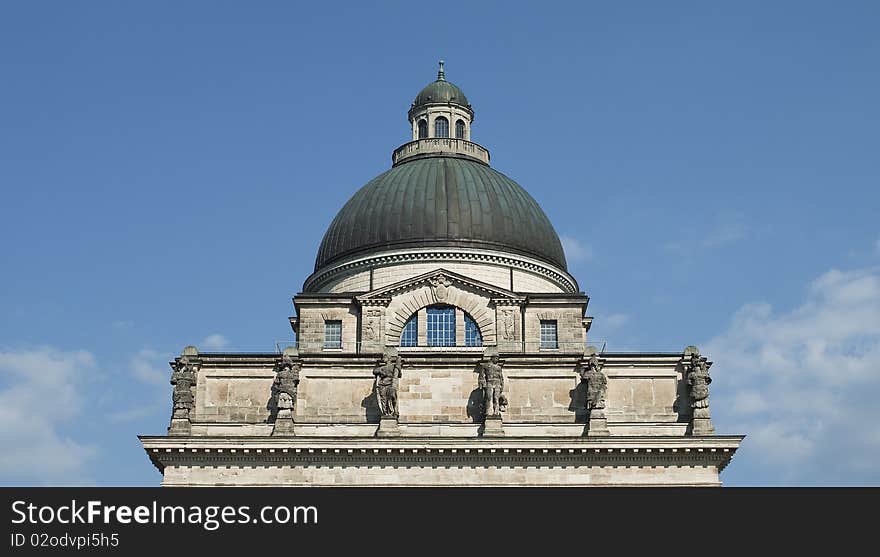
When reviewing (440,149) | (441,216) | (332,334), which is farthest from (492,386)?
(440,149)

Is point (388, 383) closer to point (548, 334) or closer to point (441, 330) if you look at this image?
point (441, 330)

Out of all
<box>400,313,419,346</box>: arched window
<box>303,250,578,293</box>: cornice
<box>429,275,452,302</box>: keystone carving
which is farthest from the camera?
<box>303,250,578,293</box>: cornice

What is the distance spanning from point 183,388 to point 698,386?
1832 centimetres

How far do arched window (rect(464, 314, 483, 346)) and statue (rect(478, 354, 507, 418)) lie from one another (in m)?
6.36

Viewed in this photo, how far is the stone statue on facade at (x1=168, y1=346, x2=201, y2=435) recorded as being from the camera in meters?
45.9

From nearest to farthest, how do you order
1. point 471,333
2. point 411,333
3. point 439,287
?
1. point 471,333
2. point 411,333
3. point 439,287

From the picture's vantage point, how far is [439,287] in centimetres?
5459

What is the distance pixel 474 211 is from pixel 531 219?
3.12 m

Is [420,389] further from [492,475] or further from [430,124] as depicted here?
[430,124]

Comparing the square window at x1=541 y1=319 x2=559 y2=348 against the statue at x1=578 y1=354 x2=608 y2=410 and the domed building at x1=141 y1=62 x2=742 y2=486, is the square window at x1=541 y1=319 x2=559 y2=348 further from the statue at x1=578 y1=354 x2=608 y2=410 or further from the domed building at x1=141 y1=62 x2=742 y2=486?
the statue at x1=578 y1=354 x2=608 y2=410

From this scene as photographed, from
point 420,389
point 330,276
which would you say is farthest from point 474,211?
point 420,389

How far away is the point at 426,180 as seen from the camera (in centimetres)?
6016

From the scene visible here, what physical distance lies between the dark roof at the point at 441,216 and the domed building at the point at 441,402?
3.34 meters

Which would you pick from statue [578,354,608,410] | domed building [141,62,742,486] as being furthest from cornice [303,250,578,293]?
statue [578,354,608,410]
